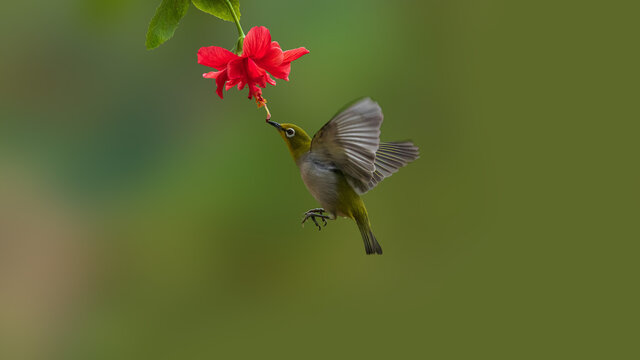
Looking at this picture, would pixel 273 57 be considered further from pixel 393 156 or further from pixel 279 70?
pixel 393 156

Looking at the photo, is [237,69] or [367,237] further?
[367,237]

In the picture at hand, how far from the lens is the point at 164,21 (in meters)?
0.62

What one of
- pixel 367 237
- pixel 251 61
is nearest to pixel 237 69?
pixel 251 61

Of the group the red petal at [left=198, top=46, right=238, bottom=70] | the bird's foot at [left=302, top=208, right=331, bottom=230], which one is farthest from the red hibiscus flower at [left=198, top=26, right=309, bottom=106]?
the bird's foot at [left=302, top=208, right=331, bottom=230]

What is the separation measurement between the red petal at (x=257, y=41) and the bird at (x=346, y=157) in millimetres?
69

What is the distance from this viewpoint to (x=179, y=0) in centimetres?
63

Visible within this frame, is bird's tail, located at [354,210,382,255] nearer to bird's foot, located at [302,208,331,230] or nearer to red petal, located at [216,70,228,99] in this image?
bird's foot, located at [302,208,331,230]

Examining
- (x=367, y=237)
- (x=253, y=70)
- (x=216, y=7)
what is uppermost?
(x=216, y=7)

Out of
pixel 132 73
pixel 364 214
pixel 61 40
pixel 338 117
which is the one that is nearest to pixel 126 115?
pixel 132 73

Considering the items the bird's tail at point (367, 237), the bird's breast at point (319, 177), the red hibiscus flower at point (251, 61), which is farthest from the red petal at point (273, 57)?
the bird's tail at point (367, 237)

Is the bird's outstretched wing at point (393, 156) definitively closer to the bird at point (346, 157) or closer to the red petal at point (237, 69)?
the bird at point (346, 157)

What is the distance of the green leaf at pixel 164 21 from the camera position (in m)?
0.62

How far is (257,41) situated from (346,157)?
0.46 ft

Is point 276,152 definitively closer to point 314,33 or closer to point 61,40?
point 314,33
